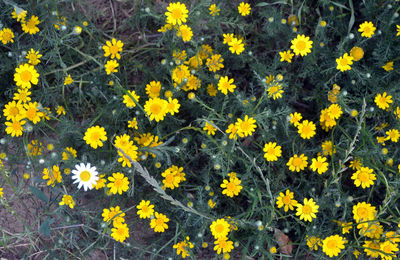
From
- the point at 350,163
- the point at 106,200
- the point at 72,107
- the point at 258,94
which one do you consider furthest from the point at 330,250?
the point at 72,107

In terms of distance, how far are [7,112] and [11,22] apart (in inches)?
47.6

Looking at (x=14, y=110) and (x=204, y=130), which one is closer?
(x=14, y=110)

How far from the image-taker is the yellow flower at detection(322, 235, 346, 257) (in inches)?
119

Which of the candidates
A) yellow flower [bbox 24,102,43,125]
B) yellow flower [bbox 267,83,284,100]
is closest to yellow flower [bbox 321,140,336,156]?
yellow flower [bbox 267,83,284,100]

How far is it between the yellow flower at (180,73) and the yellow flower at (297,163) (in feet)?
3.97

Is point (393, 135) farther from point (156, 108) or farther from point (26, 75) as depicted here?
point (26, 75)

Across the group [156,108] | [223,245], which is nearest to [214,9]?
[156,108]

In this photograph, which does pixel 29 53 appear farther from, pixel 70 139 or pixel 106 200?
pixel 106 200

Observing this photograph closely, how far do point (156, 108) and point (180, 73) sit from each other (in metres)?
0.42

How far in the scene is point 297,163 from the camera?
3234mm

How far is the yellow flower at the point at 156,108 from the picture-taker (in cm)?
305

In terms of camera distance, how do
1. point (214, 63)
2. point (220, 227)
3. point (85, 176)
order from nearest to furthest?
point (85, 176) < point (220, 227) < point (214, 63)

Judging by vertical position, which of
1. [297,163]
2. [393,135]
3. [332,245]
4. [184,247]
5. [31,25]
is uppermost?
[31,25]

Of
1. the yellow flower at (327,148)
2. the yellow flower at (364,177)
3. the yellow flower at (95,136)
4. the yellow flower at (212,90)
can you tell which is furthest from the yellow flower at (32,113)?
the yellow flower at (364,177)
